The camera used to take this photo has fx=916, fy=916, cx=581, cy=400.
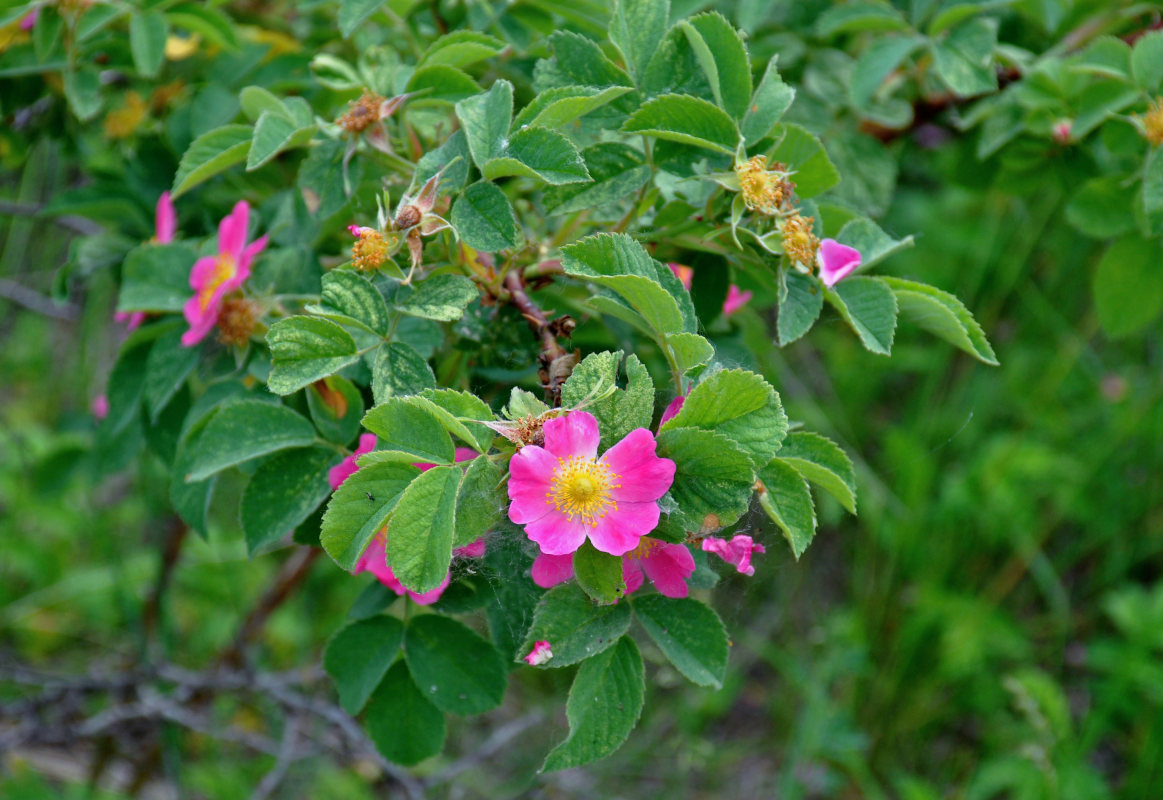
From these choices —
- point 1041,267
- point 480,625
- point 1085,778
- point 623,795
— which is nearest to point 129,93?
point 480,625

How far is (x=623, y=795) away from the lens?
2.06m

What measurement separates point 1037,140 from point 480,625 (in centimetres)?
89

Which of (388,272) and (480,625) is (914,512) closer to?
(480,625)

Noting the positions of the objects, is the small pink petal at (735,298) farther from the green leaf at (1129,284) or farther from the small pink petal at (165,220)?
the small pink petal at (165,220)

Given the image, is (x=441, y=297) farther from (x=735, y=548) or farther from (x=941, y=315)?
(x=941, y=315)

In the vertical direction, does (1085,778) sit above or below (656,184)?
below

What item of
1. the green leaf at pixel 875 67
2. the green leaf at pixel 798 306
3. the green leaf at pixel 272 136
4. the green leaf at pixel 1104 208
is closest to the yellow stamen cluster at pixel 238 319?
the green leaf at pixel 272 136

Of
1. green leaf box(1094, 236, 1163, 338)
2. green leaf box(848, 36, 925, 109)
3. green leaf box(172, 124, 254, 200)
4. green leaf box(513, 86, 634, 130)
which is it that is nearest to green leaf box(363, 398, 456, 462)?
green leaf box(513, 86, 634, 130)

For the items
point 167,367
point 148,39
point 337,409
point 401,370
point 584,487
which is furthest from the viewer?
point 148,39

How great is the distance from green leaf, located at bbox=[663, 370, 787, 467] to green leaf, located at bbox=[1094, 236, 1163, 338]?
0.70 meters

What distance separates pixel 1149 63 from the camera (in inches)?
36.2

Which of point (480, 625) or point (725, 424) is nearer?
point (725, 424)

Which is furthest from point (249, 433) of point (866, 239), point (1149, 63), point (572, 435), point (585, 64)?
point (1149, 63)

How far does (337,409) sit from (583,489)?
0.30 meters
